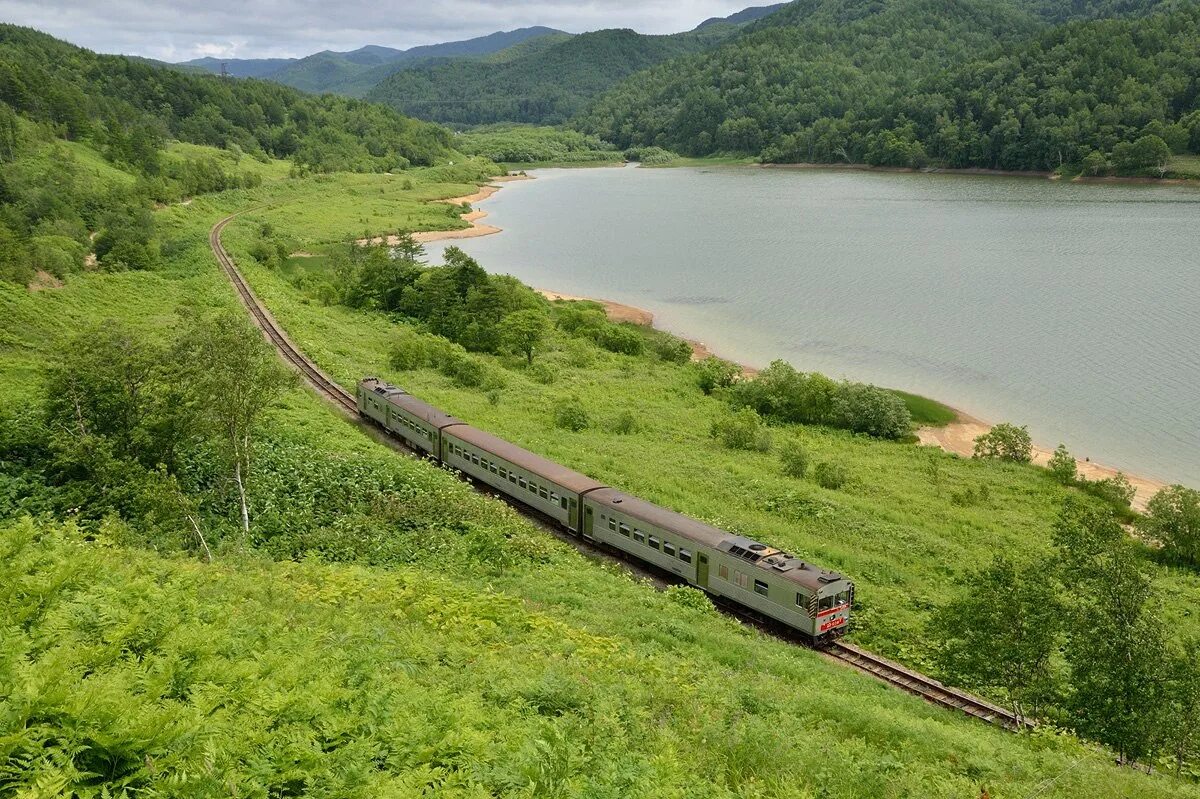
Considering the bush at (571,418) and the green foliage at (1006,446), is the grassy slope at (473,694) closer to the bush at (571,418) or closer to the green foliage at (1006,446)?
the bush at (571,418)

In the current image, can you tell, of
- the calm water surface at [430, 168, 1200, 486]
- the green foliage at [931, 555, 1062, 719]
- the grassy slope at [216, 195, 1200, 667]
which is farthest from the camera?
the calm water surface at [430, 168, 1200, 486]

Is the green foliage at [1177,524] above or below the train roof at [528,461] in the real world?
below

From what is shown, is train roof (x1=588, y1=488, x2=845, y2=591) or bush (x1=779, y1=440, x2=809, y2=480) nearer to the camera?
train roof (x1=588, y1=488, x2=845, y2=591)

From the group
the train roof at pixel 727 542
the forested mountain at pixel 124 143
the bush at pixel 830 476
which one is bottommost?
the bush at pixel 830 476

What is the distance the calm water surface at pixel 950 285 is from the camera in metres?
48.2

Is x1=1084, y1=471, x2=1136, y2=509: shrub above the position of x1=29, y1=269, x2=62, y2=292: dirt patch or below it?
below

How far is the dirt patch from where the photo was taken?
44781mm

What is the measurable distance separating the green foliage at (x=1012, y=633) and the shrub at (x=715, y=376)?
1203 inches

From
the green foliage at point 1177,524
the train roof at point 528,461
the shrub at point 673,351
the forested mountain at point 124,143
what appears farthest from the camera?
the forested mountain at point 124,143

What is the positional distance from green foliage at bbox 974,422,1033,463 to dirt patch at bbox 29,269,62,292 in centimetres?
4990

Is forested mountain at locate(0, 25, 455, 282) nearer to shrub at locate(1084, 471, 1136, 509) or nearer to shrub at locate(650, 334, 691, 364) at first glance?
shrub at locate(650, 334, 691, 364)

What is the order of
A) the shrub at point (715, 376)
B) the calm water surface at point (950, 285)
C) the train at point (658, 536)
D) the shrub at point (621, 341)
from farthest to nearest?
1. the shrub at point (621, 341)
2. the calm water surface at point (950, 285)
3. the shrub at point (715, 376)
4. the train at point (658, 536)

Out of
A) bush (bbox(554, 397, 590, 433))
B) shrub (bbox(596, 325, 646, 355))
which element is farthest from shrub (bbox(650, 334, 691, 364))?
bush (bbox(554, 397, 590, 433))

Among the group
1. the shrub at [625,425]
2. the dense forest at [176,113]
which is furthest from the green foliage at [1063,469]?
the dense forest at [176,113]
